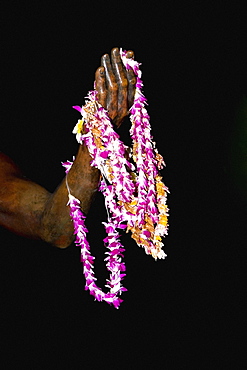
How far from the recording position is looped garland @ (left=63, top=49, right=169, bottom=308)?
1298mm

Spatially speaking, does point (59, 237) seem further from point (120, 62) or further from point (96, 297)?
point (120, 62)

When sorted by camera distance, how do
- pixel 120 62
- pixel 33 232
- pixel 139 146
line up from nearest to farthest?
pixel 120 62
pixel 139 146
pixel 33 232

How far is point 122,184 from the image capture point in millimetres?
1350

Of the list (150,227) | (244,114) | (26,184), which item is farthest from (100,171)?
(244,114)

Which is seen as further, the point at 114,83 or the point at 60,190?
the point at 60,190

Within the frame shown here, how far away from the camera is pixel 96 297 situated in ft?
4.77

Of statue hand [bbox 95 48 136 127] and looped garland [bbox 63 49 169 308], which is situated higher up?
statue hand [bbox 95 48 136 127]

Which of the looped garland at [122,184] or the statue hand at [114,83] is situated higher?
the statue hand at [114,83]

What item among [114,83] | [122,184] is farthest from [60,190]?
[114,83]

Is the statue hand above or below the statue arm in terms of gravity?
above

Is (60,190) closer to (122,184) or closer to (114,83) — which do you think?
(122,184)

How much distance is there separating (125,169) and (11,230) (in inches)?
16.7

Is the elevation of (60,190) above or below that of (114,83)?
below

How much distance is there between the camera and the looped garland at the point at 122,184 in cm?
130
